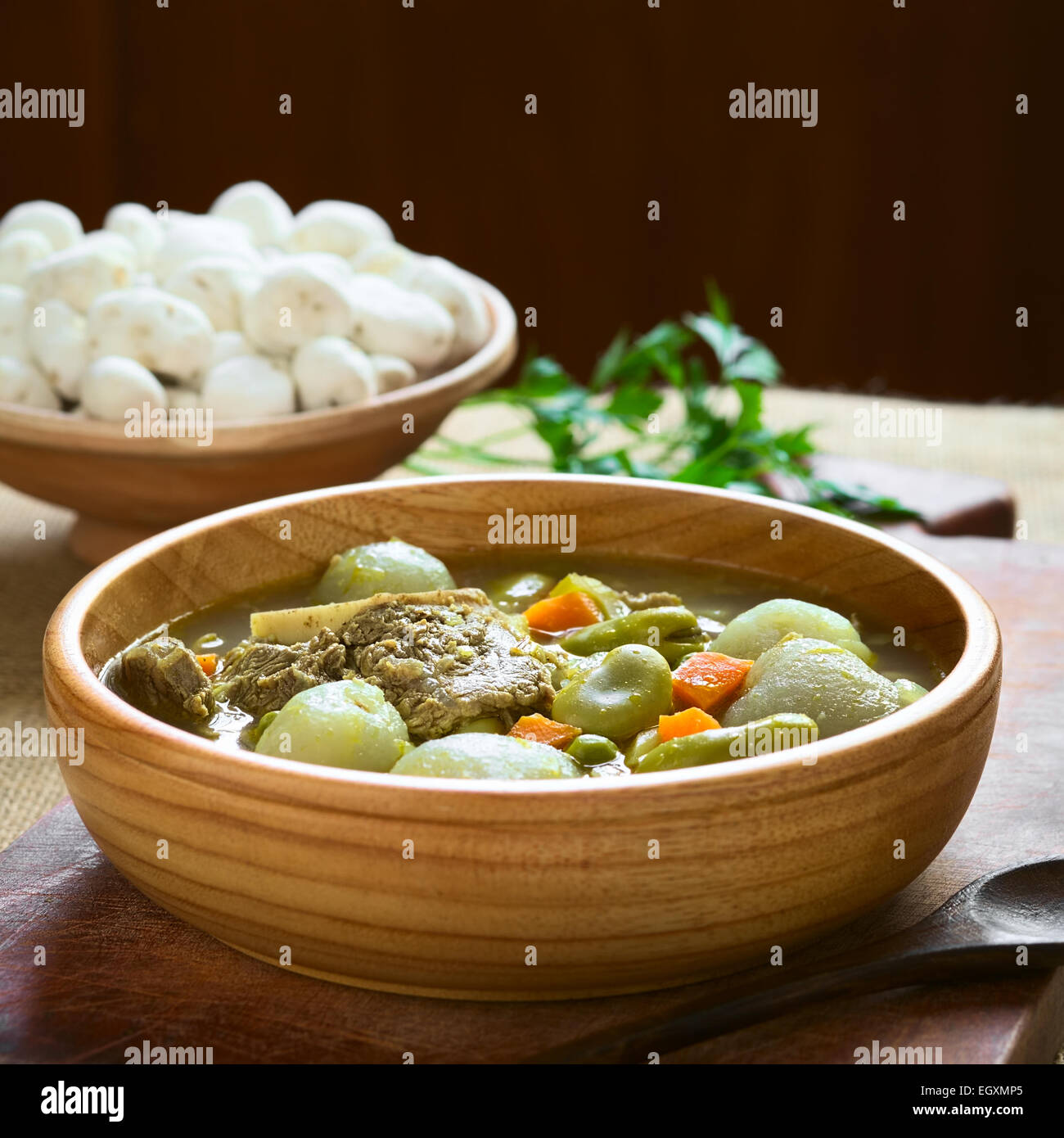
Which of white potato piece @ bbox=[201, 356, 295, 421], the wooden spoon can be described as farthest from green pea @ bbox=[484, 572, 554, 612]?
white potato piece @ bbox=[201, 356, 295, 421]

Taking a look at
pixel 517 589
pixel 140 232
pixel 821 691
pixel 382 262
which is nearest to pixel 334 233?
pixel 382 262

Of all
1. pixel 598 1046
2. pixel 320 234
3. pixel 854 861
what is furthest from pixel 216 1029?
pixel 320 234

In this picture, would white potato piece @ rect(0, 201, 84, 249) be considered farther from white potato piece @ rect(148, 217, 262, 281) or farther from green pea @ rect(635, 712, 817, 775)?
green pea @ rect(635, 712, 817, 775)

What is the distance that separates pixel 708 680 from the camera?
1942 mm

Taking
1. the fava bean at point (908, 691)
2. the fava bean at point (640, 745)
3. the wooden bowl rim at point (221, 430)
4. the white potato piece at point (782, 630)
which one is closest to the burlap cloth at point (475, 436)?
the wooden bowl rim at point (221, 430)

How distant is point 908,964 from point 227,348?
2179 millimetres

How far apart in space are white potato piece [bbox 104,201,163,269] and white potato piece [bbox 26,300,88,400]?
362 millimetres

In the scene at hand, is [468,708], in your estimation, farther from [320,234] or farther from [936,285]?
[936,285]

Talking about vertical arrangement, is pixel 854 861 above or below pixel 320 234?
below

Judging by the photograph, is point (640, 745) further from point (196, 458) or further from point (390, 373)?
point (390, 373)

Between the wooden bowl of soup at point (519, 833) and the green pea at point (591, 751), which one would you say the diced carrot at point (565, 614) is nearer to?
the wooden bowl of soup at point (519, 833)

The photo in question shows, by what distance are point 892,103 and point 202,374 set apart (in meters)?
4.11

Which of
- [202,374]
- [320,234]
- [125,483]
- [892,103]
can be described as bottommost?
[125,483]

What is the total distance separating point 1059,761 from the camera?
215 cm
